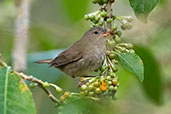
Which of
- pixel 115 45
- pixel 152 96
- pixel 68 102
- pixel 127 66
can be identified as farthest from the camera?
pixel 152 96

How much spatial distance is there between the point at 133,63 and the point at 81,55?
2.06 m

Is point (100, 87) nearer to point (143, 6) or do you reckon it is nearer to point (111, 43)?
point (111, 43)

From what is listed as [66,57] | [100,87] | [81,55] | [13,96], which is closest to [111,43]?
[100,87]

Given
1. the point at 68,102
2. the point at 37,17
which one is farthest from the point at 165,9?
the point at 37,17

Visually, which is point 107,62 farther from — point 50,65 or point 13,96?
point 50,65

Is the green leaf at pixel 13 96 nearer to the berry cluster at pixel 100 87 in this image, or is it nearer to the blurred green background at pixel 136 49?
the berry cluster at pixel 100 87

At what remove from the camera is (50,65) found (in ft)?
16.0

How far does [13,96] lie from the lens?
99.7 inches

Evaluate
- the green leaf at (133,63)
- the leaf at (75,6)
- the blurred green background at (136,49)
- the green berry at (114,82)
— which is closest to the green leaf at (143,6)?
the green leaf at (133,63)

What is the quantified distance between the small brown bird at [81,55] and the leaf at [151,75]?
0.47 m

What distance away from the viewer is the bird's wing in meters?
4.93

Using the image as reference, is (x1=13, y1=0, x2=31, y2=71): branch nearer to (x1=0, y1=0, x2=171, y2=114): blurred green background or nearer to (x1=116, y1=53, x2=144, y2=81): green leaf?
(x1=0, y1=0, x2=171, y2=114): blurred green background

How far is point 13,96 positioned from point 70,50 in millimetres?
2562

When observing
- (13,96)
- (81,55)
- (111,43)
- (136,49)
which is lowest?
(13,96)
